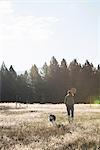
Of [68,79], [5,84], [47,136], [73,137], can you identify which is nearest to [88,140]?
[73,137]

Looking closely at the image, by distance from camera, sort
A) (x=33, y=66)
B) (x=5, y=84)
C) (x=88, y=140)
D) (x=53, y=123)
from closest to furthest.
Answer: (x=88, y=140)
(x=53, y=123)
(x=5, y=84)
(x=33, y=66)

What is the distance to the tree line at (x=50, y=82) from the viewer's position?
10388 cm

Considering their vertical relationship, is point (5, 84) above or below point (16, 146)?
above

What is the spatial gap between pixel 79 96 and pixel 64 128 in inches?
3442

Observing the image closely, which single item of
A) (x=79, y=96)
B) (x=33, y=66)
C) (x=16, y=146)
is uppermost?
(x=33, y=66)

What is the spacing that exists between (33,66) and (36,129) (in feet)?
316

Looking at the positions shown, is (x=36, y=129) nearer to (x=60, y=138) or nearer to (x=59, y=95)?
(x=60, y=138)

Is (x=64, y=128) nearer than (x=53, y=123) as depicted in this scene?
Yes

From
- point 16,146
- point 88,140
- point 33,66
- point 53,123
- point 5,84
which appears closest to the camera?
point 16,146

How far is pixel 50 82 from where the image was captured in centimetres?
10994

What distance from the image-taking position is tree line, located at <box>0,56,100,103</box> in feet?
341

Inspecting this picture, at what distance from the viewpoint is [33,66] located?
118062 millimetres

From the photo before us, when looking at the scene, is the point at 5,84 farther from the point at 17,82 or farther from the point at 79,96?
the point at 79,96

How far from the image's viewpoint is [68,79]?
114125 millimetres
